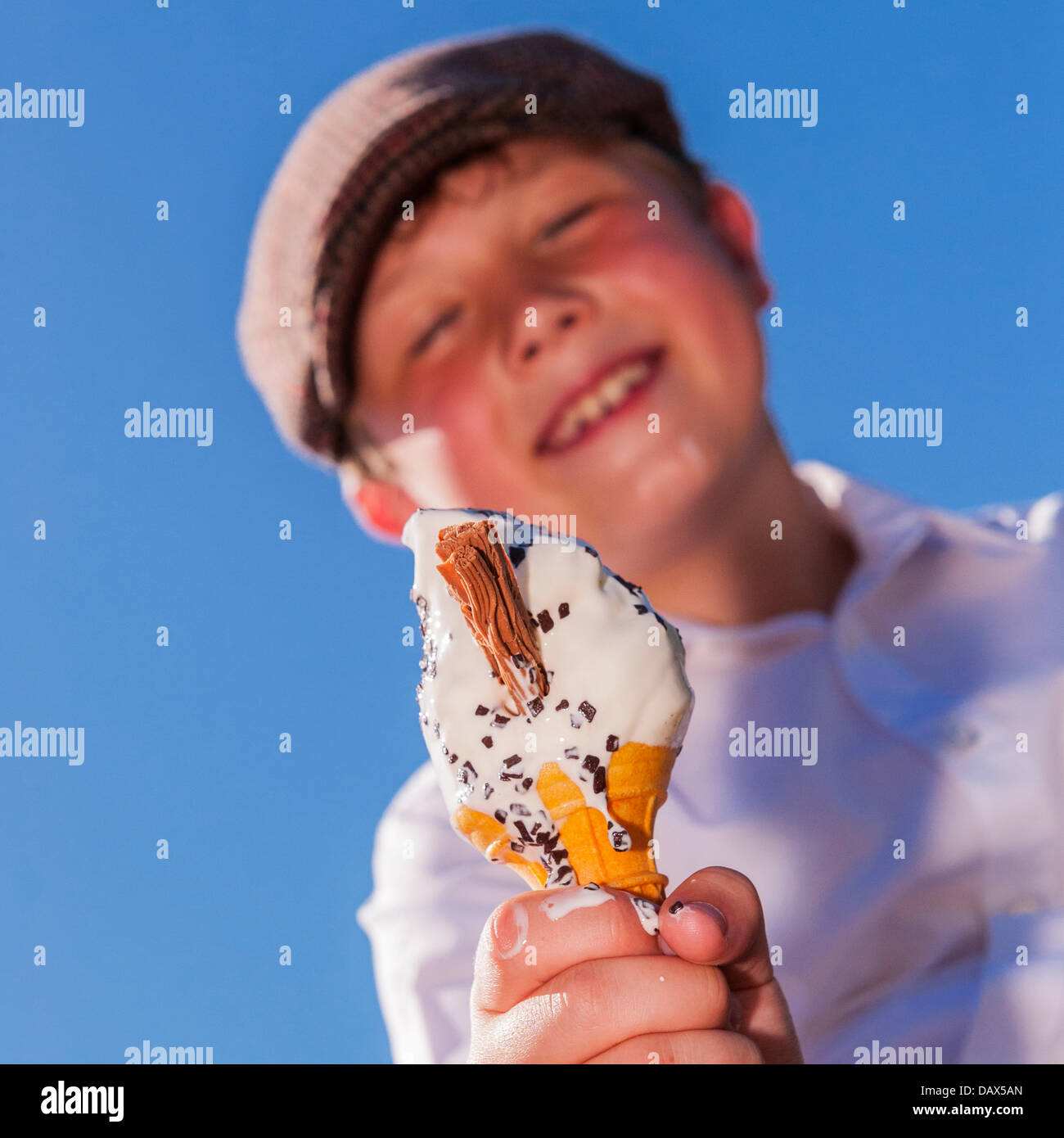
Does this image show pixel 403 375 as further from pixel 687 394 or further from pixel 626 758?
pixel 626 758

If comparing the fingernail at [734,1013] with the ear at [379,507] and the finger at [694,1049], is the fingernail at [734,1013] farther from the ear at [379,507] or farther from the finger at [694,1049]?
the ear at [379,507]

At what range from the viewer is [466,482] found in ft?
4.85

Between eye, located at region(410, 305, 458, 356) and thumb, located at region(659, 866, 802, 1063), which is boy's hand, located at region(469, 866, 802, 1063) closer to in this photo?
thumb, located at region(659, 866, 802, 1063)

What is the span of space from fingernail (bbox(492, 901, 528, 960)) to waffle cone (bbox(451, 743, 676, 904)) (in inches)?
1.8

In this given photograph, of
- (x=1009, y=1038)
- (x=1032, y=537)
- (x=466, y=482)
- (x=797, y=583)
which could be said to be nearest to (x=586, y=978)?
(x=1009, y=1038)

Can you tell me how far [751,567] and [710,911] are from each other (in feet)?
3.03

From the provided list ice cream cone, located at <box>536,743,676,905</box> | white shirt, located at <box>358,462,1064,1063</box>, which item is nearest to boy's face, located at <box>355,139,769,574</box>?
white shirt, located at <box>358,462,1064,1063</box>

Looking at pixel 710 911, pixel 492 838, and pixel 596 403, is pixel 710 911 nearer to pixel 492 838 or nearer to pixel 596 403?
pixel 492 838

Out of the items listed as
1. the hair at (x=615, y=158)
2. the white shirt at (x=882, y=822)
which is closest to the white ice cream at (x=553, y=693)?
the white shirt at (x=882, y=822)

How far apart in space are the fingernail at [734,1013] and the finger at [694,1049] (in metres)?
0.03

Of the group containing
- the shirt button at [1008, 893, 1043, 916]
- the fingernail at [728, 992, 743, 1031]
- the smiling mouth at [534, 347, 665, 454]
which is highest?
the smiling mouth at [534, 347, 665, 454]

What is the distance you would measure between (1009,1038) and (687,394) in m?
0.86

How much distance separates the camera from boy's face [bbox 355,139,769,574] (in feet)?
4.65

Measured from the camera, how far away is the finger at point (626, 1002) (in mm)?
696
